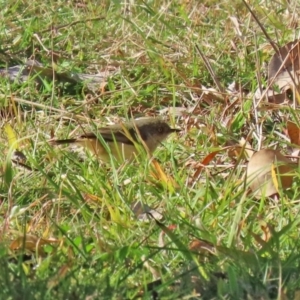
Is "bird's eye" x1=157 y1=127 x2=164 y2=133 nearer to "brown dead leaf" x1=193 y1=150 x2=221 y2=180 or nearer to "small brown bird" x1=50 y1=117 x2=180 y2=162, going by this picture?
"small brown bird" x1=50 y1=117 x2=180 y2=162

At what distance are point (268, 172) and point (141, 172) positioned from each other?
22.6 inches

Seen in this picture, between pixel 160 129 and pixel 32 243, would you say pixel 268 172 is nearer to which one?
pixel 160 129

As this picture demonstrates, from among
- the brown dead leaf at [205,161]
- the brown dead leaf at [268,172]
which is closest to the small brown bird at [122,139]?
the brown dead leaf at [205,161]

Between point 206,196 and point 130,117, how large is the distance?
1503 millimetres

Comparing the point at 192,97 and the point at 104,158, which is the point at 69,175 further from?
the point at 192,97

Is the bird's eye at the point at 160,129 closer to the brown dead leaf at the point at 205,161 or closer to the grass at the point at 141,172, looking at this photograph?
the grass at the point at 141,172

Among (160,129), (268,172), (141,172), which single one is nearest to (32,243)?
(141,172)

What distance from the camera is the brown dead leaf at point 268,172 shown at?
160 inches

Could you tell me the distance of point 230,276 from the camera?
10.2ft

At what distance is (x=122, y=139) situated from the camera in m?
4.55

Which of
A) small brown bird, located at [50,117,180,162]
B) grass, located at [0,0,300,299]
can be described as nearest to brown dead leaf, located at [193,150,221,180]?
grass, located at [0,0,300,299]

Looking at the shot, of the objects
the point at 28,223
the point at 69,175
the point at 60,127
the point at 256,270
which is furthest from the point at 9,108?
the point at 256,270

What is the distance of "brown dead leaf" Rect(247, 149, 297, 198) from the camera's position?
4070 mm

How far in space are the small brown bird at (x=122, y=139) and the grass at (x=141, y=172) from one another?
63 millimetres
